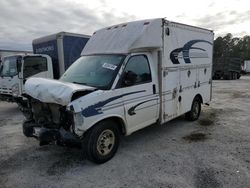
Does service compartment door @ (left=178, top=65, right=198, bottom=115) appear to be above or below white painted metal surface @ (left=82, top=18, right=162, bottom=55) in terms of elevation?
below

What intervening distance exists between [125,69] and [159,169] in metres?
1.97

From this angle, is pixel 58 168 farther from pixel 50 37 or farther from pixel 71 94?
pixel 50 37

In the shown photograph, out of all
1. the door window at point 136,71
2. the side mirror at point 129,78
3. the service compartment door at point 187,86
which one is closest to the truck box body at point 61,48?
the service compartment door at point 187,86

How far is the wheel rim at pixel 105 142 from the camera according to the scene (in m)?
4.41

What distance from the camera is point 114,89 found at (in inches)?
176

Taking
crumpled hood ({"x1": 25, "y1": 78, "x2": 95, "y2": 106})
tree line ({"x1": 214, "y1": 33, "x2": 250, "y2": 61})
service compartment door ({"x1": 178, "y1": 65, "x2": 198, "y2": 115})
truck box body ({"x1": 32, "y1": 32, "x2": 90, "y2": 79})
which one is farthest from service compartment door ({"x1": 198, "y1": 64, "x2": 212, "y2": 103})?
tree line ({"x1": 214, "y1": 33, "x2": 250, "y2": 61})

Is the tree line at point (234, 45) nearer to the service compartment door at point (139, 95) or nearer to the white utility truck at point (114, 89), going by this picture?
the white utility truck at point (114, 89)

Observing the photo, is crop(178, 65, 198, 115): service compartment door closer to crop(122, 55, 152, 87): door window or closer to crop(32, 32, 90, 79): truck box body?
crop(122, 55, 152, 87): door window

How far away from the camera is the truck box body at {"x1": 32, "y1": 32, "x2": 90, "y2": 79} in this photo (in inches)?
416

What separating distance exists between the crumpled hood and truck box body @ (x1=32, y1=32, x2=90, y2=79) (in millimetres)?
6271

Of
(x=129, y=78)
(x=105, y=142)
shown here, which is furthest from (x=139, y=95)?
(x=105, y=142)

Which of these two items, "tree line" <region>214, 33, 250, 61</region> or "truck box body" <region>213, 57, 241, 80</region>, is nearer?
"truck box body" <region>213, 57, 241, 80</region>

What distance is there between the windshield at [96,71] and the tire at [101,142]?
753mm

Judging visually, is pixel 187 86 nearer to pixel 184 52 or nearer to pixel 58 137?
pixel 184 52
